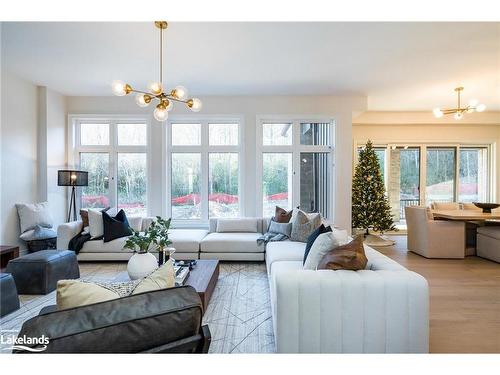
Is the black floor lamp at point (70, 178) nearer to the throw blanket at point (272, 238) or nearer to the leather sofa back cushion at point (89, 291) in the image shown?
the throw blanket at point (272, 238)

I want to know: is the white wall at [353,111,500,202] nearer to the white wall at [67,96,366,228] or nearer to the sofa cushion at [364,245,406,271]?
the white wall at [67,96,366,228]

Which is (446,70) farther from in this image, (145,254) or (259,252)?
→ (145,254)

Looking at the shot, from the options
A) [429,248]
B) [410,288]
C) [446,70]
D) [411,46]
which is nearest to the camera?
[410,288]

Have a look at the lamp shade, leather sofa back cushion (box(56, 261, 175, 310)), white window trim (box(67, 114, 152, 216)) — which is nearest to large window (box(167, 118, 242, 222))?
white window trim (box(67, 114, 152, 216))

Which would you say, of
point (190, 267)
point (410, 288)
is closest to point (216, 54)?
point (190, 267)

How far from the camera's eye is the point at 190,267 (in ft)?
10.5

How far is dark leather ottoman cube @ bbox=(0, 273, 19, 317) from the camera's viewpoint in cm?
256

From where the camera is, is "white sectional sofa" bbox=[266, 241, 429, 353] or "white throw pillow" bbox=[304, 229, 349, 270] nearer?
"white sectional sofa" bbox=[266, 241, 429, 353]

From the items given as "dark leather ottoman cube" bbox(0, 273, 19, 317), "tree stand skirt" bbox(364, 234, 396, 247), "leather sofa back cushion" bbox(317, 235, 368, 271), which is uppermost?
"leather sofa back cushion" bbox(317, 235, 368, 271)

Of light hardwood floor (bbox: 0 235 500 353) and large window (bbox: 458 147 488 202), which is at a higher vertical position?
large window (bbox: 458 147 488 202)

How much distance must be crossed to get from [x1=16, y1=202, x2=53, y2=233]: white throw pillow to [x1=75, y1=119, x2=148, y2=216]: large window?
1002 millimetres

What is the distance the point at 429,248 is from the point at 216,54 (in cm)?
464

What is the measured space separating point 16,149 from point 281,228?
446 centimetres

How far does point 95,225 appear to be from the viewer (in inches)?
173
